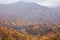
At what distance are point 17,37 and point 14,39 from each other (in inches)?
270

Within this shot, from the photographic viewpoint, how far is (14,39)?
86.2m

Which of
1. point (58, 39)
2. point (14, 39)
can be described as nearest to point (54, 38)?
point (58, 39)

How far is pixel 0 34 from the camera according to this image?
81875mm

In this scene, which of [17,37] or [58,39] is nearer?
[58,39]

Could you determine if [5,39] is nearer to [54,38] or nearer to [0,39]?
[0,39]

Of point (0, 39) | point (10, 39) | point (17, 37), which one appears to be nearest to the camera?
point (0, 39)

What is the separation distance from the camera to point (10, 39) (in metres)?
83.2

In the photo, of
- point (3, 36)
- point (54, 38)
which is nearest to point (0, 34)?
point (3, 36)

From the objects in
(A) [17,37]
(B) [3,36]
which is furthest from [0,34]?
(A) [17,37]

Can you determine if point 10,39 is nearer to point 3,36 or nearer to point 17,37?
point 3,36

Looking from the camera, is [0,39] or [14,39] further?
[14,39]

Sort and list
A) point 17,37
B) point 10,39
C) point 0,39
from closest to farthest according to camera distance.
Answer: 1. point 0,39
2. point 10,39
3. point 17,37

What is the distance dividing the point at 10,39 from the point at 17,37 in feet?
32.8

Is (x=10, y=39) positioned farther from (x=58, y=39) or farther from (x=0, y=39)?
(x=58, y=39)
